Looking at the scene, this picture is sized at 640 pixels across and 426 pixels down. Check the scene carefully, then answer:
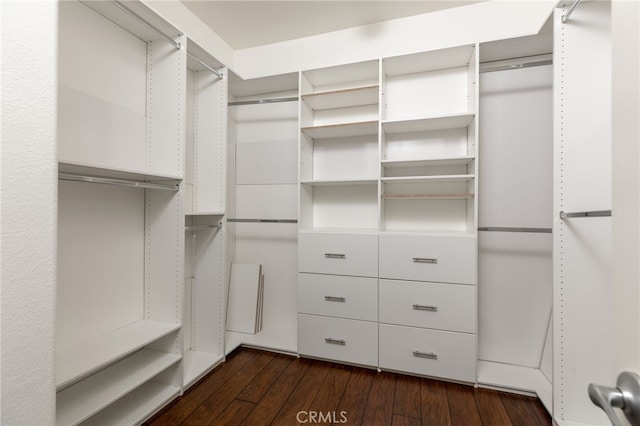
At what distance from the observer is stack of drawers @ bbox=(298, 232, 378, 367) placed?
2.01 metres

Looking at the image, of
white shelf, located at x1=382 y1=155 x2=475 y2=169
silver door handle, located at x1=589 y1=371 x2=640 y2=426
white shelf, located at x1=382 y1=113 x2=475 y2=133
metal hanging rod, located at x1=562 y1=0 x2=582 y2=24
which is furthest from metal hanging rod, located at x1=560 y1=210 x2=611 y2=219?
silver door handle, located at x1=589 y1=371 x2=640 y2=426

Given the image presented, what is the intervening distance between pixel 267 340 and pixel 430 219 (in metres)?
1.73

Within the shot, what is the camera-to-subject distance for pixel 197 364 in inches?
78.8

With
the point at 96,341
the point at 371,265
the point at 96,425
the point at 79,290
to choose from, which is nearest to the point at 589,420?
the point at 371,265

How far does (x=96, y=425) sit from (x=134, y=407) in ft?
0.60

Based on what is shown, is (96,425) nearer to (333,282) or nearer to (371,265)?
(333,282)

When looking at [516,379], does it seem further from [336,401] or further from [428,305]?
[336,401]

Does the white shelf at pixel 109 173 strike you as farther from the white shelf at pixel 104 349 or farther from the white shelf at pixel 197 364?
the white shelf at pixel 197 364

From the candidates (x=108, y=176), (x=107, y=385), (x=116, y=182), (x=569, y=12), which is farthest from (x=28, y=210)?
(x=569, y=12)

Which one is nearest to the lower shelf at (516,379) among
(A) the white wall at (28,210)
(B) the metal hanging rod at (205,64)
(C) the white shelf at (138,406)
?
(C) the white shelf at (138,406)

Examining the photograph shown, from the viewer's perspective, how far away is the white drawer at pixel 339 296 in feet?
6.59

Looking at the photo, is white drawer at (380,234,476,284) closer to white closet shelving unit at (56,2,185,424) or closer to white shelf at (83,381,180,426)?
white closet shelving unit at (56,2,185,424)

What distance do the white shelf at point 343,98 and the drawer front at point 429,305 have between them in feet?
4.74

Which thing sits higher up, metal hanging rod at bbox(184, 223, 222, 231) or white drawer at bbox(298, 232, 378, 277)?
metal hanging rod at bbox(184, 223, 222, 231)
